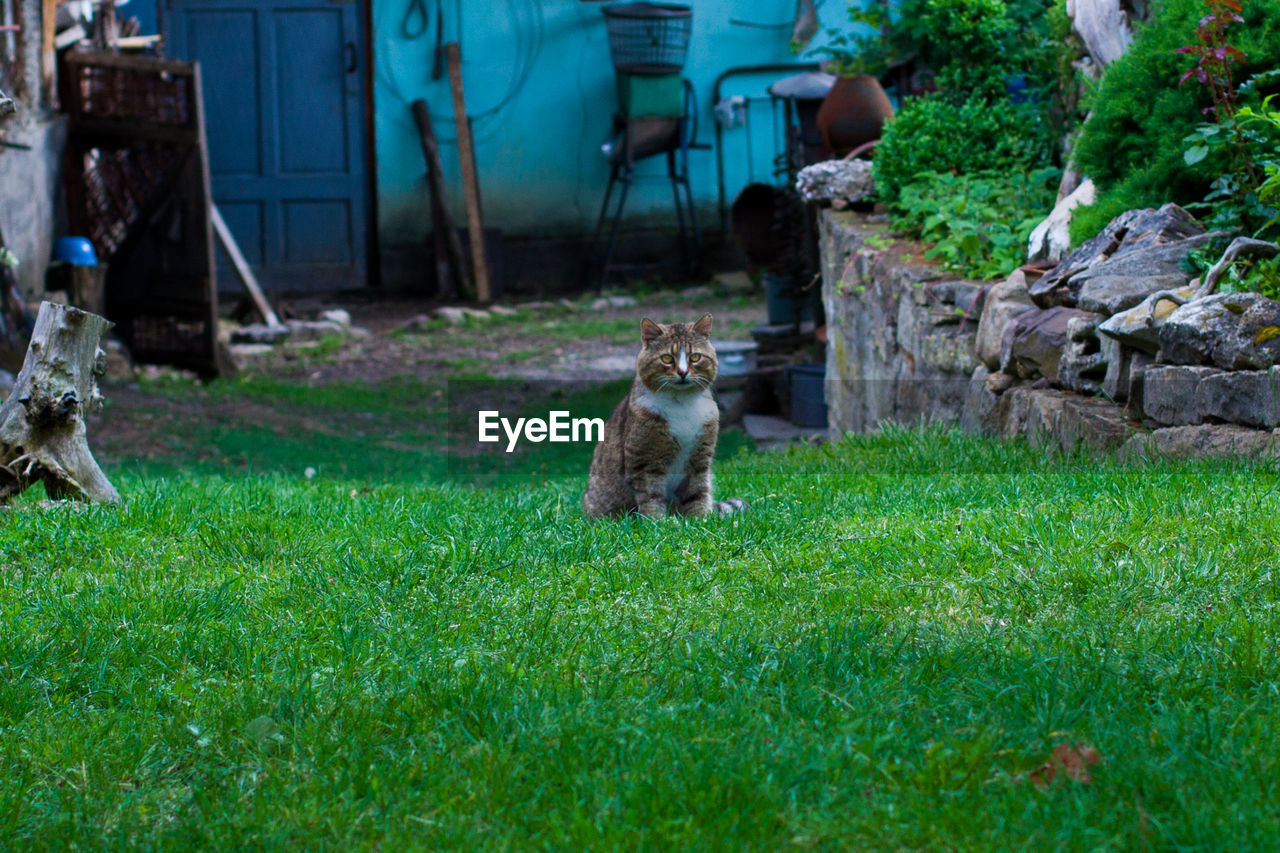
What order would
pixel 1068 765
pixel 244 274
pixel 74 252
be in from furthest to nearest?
pixel 244 274
pixel 74 252
pixel 1068 765

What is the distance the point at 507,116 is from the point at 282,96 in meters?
2.96

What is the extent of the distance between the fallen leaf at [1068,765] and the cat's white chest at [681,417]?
2387 mm

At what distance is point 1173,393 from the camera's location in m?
4.94

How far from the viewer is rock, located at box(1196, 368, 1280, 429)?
4.63 m

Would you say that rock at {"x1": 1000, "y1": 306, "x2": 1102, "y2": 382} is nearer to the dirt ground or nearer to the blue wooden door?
the dirt ground

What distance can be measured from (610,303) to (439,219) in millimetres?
2671

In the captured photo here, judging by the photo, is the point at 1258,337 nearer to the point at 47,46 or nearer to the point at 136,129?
the point at 136,129

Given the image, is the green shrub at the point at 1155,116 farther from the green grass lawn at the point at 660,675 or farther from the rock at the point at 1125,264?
the green grass lawn at the point at 660,675

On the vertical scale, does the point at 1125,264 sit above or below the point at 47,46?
below

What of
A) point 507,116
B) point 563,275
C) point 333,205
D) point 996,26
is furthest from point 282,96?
point 996,26

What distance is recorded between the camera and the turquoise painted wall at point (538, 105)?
55.9ft

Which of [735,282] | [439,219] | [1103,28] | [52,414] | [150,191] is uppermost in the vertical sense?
[1103,28]

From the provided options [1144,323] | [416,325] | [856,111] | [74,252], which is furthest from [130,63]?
[1144,323]

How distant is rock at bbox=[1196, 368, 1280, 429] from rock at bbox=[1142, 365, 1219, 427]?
3cm
